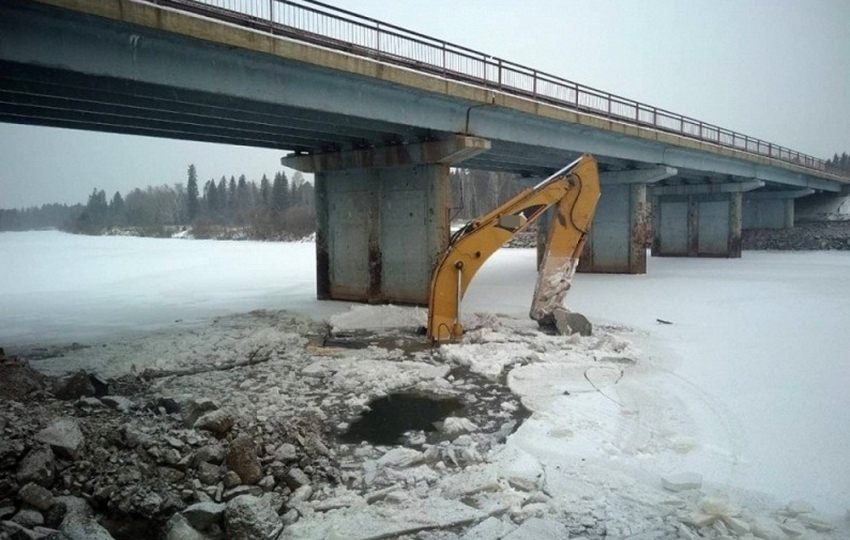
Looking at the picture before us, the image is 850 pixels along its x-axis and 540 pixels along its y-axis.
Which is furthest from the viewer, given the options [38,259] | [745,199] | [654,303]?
[745,199]

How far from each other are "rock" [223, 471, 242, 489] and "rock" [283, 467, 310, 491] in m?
0.40

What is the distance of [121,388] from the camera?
7957mm

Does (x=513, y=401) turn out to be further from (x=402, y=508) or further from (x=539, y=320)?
(x=539, y=320)

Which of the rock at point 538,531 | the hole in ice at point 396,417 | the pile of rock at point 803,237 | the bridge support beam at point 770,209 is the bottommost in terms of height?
the hole in ice at point 396,417

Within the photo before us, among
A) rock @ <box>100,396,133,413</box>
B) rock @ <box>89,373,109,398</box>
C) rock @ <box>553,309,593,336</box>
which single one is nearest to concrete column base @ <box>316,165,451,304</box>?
rock @ <box>553,309,593,336</box>

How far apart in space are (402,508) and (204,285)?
1977 cm

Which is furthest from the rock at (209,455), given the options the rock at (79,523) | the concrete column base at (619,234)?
the concrete column base at (619,234)

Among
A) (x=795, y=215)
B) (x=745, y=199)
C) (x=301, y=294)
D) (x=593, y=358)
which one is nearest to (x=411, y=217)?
(x=301, y=294)

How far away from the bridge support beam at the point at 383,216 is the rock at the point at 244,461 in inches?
436

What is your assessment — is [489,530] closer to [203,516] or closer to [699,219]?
[203,516]

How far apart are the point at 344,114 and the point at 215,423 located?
8.69m

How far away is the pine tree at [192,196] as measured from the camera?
109 metres

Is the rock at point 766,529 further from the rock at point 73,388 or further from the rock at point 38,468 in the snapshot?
the rock at point 73,388

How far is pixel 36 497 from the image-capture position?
→ 419 centimetres
